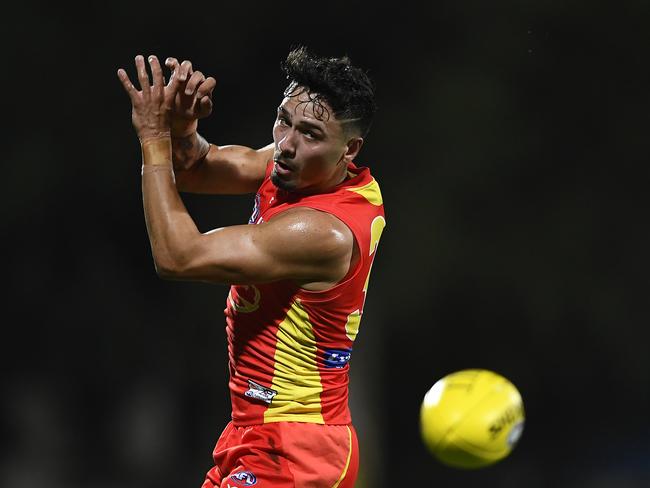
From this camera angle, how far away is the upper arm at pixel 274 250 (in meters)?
3.19

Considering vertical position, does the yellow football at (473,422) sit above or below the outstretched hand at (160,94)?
below

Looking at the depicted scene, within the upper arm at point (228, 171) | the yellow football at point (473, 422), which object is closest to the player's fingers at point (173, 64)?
the upper arm at point (228, 171)

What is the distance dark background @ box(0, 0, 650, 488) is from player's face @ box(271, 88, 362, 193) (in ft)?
10.7

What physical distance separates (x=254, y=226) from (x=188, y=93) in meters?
0.55

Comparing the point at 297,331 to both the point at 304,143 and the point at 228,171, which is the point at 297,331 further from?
the point at 228,171

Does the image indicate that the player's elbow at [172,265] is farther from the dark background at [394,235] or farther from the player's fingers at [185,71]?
the dark background at [394,235]

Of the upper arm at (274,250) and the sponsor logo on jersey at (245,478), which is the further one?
the sponsor logo on jersey at (245,478)

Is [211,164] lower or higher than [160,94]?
lower

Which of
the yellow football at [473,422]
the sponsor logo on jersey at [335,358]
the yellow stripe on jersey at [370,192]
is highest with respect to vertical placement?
the yellow stripe on jersey at [370,192]

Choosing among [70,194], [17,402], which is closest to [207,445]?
[17,402]

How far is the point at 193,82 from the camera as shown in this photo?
343cm

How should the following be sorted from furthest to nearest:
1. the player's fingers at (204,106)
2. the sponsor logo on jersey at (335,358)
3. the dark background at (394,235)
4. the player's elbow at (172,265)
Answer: the dark background at (394,235)
the sponsor logo on jersey at (335,358)
the player's fingers at (204,106)
the player's elbow at (172,265)

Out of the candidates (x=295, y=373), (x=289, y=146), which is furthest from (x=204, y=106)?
(x=295, y=373)

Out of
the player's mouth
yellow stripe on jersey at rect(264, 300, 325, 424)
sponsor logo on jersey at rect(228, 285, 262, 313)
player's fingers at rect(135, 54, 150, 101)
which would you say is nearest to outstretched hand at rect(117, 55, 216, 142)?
player's fingers at rect(135, 54, 150, 101)
